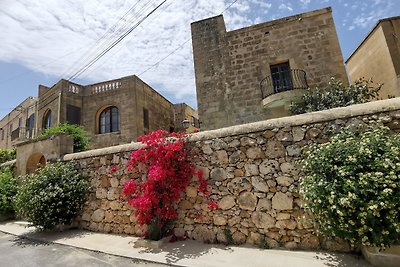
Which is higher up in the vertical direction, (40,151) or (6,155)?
(6,155)

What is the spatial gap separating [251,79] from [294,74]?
1904mm

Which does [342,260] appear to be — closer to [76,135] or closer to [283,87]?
[283,87]

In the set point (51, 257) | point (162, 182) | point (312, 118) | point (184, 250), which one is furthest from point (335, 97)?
point (51, 257)

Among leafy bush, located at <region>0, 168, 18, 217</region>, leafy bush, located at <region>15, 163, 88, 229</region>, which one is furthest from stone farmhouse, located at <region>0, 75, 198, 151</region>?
leafy bush, located at <region>15, 163, 88, 229</region>

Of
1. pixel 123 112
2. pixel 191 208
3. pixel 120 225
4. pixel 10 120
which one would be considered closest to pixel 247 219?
pixel 191 208

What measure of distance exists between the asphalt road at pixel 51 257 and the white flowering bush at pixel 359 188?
295cm

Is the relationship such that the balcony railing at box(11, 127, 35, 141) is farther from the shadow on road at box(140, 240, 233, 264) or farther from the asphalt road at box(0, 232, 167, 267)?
the shadow on road at box(140, 240, 233, 264)

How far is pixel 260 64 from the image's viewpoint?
10602 millimetres

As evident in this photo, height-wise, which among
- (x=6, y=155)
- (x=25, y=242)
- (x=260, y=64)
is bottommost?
(x=25, y=242)

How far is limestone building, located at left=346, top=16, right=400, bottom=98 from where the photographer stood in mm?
8656

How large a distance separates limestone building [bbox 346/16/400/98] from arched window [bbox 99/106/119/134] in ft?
49.3

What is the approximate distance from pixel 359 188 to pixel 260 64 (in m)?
8.64

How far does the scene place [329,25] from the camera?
9.98m

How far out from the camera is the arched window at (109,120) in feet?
52.5
